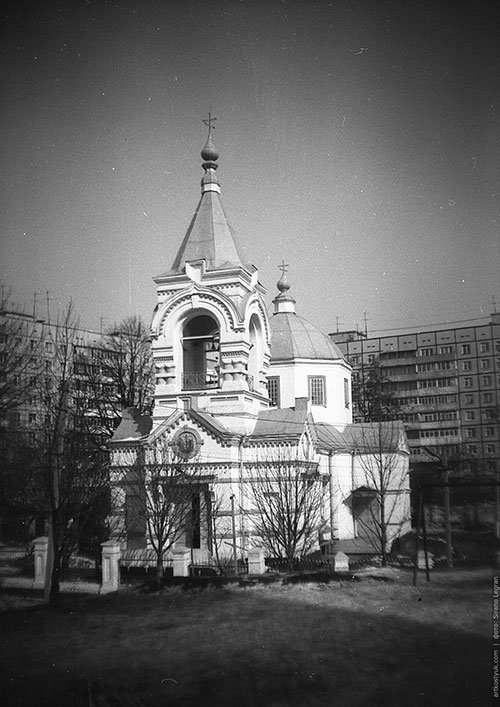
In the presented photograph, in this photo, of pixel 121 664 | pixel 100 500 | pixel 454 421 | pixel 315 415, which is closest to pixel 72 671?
pixel 121 664

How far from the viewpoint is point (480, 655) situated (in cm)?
1005

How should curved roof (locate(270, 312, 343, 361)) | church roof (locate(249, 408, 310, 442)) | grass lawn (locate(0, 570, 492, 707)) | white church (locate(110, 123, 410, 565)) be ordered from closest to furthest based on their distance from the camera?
grass lawn (locate(0, 570, 492, 707))
white church (locate(110, 123, 410, 565))
church roof (locate(249, 408, 310, 442))
curved roof (locate(270, 312, 343, 361))

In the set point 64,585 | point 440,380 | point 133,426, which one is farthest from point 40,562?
point 440,380

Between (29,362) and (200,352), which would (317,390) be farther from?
(29,362)

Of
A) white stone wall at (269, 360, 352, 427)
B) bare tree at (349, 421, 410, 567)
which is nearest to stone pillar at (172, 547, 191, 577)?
bare tree at (349, 421, 410, 567)

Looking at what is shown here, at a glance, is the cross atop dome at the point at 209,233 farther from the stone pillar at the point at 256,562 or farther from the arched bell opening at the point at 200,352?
the stone pillar at the point at 256,562

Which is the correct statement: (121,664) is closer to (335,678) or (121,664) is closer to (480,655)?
(335,678)

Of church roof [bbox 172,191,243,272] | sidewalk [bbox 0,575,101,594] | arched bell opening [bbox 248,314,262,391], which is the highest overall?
church roof [bbox 172,191,243,272]

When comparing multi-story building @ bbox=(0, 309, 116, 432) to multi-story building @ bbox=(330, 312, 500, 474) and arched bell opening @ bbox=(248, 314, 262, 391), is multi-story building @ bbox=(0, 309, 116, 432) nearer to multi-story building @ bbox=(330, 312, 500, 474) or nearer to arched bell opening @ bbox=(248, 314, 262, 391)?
arched bell opening @ bbox=(248, 314, 262, 391)

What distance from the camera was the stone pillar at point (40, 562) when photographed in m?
17.8

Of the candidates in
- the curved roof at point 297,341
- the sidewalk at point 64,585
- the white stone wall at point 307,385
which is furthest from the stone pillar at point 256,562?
the curved roof at point 297,341

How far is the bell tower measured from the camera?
25.1m

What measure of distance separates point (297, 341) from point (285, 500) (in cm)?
1213

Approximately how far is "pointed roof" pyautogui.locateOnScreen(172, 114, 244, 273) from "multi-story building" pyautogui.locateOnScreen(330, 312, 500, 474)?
83.0 ft
